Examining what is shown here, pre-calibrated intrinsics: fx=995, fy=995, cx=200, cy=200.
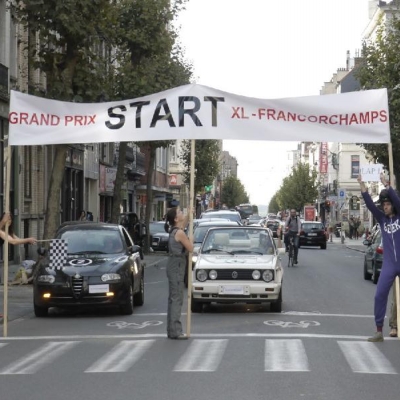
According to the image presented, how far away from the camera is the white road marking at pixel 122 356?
34.6 feet

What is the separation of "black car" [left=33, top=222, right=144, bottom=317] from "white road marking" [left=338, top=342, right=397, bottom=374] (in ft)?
16.7

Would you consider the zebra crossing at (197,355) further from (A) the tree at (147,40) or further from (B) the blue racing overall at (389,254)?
(A) the tree at (147,40)

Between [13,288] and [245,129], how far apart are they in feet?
34.5

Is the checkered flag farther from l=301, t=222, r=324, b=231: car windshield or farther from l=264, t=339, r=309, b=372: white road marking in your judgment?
l=301, t=222, r=324, b=231: car windshield

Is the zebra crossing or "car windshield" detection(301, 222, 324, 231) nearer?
the zebra crossing

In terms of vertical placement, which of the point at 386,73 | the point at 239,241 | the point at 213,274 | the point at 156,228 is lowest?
the point at 213,274

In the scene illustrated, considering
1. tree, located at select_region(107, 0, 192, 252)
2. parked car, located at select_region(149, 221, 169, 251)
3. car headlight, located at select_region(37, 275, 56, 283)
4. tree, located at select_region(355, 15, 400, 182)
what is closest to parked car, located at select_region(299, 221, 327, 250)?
parked car, located at select_region(149, 221, 169, 251)

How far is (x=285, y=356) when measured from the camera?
11.3 m

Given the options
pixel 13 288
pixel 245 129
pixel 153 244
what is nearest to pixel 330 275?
pixel 13 288

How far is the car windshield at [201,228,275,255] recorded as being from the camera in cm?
1788

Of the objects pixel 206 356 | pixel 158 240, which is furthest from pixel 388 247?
pixel 158 240

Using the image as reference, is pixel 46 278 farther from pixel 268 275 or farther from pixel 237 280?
pixel 268 275

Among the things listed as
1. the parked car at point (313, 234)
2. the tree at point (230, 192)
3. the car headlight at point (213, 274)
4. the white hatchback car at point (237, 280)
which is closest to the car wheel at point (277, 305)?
the white hatchback car at point (237, 280)

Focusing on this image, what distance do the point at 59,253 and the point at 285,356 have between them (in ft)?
20.9
